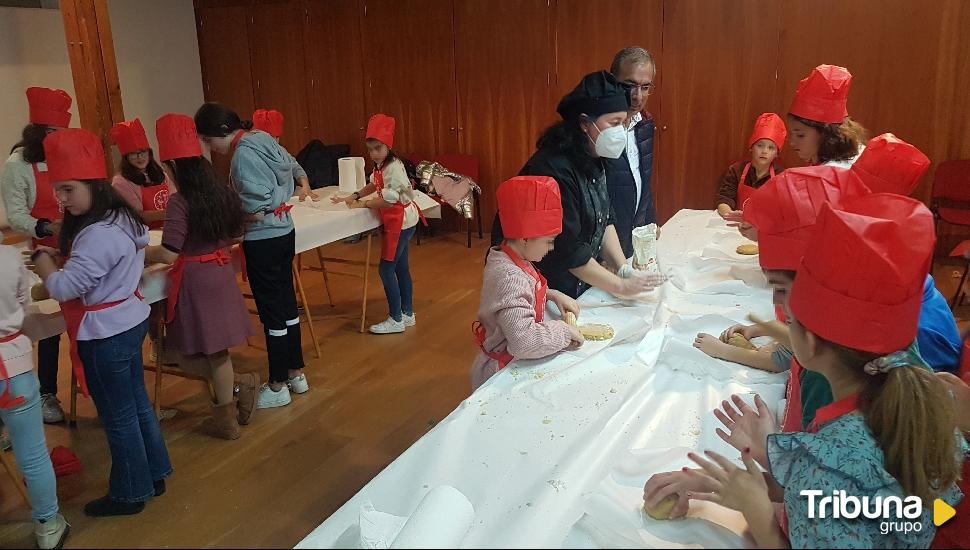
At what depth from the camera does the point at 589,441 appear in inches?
49.5

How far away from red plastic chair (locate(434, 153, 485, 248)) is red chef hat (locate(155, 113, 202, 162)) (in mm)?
3578

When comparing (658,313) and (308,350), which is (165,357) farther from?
(658,313)

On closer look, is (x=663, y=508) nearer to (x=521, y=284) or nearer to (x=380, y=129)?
(x=521, y=284)

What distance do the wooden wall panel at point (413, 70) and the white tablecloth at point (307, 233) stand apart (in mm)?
2059

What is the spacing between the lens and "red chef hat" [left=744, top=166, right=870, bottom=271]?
1082mm

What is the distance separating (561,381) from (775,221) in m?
0.63

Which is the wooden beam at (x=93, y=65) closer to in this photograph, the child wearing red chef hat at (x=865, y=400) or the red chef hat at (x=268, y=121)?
the child wearing red chef hat at (x=865, y=400)

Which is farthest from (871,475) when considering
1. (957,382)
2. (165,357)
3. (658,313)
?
(165,357)

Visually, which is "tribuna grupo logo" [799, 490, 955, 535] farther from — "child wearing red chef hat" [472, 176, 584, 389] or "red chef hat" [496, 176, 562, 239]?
"red chef hat" [496, 176, 562, 239]

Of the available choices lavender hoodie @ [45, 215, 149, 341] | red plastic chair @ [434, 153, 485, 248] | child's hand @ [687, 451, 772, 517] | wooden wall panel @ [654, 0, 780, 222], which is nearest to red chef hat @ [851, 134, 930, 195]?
child's hand @ [687, 451, 772, 517]

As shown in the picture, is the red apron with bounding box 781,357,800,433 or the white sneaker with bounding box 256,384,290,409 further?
the white sneaker with bounding box 256,384,290,409

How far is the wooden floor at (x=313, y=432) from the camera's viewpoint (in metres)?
0.60

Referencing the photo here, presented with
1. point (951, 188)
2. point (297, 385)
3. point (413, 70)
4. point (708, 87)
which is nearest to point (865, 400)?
point (297, 385)

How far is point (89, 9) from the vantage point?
2012 mm
